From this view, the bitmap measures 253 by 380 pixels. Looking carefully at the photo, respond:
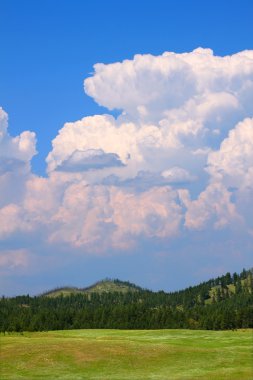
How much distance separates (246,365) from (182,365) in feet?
28.6

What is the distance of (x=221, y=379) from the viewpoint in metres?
60.8

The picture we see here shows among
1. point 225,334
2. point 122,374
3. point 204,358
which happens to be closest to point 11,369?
point 122,374

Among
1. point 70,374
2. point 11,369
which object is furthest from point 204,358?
point 11,369

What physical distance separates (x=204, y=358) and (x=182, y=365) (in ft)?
17.0

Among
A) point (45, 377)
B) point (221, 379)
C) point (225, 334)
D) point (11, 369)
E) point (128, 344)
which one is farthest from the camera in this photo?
point (225, 334)

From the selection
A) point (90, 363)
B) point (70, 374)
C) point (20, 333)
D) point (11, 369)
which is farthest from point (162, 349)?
point (20, 333)

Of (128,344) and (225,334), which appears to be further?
(225,334)

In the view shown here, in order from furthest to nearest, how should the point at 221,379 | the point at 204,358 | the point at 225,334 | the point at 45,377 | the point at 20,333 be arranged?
the point at 20,333
the point at 225,334
the point at 204,358
the point at 45,377
the point at 221,379

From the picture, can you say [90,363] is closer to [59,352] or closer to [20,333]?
[59,352]

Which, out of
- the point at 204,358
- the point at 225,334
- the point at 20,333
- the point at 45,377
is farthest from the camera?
the point at 20,333

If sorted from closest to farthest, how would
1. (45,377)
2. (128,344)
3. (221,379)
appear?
1. (221,379)
2. (45,377)
3. (128,344)

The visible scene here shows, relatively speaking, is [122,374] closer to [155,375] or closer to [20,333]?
[155,375]

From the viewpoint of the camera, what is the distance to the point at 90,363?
7169cm

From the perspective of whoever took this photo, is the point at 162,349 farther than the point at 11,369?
Yes
